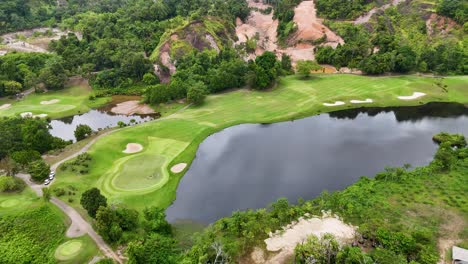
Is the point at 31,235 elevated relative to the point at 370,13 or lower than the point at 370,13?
lower

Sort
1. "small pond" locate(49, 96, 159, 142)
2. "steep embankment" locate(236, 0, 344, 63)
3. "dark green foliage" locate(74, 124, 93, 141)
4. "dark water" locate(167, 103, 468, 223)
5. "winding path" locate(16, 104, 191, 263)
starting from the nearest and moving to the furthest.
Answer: "winding path" locate(16, 104, 191, 263), "dark water" locate(167, 103, 468, 223), "dark green foliage" locate(74, 124, 93, 141), "small pond" locate(49, 96, 159, 142), "steep embankment" locate(236, 0, 344, 63)

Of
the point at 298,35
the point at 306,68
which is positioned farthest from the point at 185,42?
the point at 298,35

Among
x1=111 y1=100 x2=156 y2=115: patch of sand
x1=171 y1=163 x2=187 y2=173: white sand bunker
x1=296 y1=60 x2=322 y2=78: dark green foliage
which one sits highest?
x1=296 y1=60 x2=322 y2=78: dark green foliage

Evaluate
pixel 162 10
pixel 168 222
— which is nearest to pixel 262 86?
pixel 168 222

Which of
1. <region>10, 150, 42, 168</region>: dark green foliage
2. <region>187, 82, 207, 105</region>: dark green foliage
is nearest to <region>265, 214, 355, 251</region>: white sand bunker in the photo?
<region>10, 150, 42, 168</region>: dark green foliage

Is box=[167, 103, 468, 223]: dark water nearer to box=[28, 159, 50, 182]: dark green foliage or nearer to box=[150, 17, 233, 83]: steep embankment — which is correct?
box=[28, 159, 50, 182]: dark green foliage

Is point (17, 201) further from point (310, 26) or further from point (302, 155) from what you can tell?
point (310, 26)

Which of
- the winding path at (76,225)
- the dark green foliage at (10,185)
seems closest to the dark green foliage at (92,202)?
the winding path at (76,225)

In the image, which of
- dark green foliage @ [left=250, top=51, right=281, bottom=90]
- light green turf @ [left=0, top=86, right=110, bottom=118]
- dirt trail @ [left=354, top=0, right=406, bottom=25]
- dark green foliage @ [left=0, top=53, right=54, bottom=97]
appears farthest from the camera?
dirt trail @ [left=354, top=0, right=406, bottom=25]

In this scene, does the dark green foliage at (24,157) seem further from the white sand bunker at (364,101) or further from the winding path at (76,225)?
the white sand bunker at (364,101)
